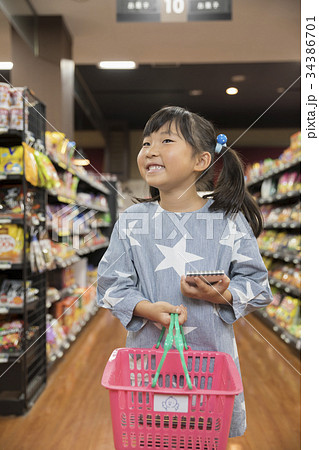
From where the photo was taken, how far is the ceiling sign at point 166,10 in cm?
145

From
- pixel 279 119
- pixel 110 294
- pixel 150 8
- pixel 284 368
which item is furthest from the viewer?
pixel 284 368

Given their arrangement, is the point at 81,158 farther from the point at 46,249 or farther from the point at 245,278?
the point at 46,249

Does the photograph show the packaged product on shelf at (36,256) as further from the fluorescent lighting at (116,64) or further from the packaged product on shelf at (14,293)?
the fluorescent lighting at (116,64)

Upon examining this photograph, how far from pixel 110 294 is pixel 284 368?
6.58 feet

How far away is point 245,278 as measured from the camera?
2.92ft

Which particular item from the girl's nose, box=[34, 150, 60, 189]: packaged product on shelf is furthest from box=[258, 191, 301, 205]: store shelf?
the girl's nose

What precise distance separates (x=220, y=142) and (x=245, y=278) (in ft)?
1.02

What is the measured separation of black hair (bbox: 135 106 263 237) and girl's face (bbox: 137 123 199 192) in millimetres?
14

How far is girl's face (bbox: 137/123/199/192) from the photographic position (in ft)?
2.93

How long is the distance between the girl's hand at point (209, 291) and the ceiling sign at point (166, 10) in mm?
1048

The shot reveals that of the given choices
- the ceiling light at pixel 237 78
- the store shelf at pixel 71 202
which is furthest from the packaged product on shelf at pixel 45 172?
the ceiling light at pixel 237 78
